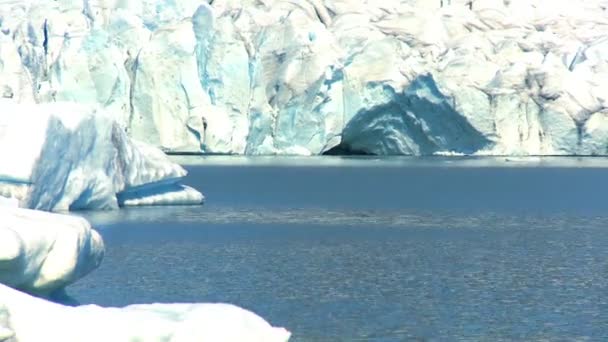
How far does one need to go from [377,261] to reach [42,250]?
9.62 m

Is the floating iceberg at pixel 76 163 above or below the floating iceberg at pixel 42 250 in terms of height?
below

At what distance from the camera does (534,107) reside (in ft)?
186

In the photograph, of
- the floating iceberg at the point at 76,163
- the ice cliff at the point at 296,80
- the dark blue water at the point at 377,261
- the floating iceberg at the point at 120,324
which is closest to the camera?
the floating iceberg at the point at 120,324

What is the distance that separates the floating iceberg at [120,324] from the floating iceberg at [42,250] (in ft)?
2.27

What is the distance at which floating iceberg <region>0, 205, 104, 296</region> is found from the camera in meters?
10.9

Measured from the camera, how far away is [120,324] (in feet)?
34.2

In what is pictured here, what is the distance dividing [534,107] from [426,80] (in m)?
6.54

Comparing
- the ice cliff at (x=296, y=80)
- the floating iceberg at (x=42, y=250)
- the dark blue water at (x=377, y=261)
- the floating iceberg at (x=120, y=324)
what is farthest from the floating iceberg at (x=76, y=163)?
the ice cliff at (x=296, y=80)

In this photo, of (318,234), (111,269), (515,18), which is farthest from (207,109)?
(111,269)

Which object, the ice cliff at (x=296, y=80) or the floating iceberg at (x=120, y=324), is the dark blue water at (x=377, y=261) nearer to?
the floating iceberg at (x=120, y=324)

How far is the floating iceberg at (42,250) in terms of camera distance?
35.7 feet

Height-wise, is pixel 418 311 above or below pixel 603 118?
above

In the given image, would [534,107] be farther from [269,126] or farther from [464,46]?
[269,126]

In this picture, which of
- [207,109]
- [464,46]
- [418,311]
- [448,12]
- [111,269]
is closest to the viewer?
[418,311]
